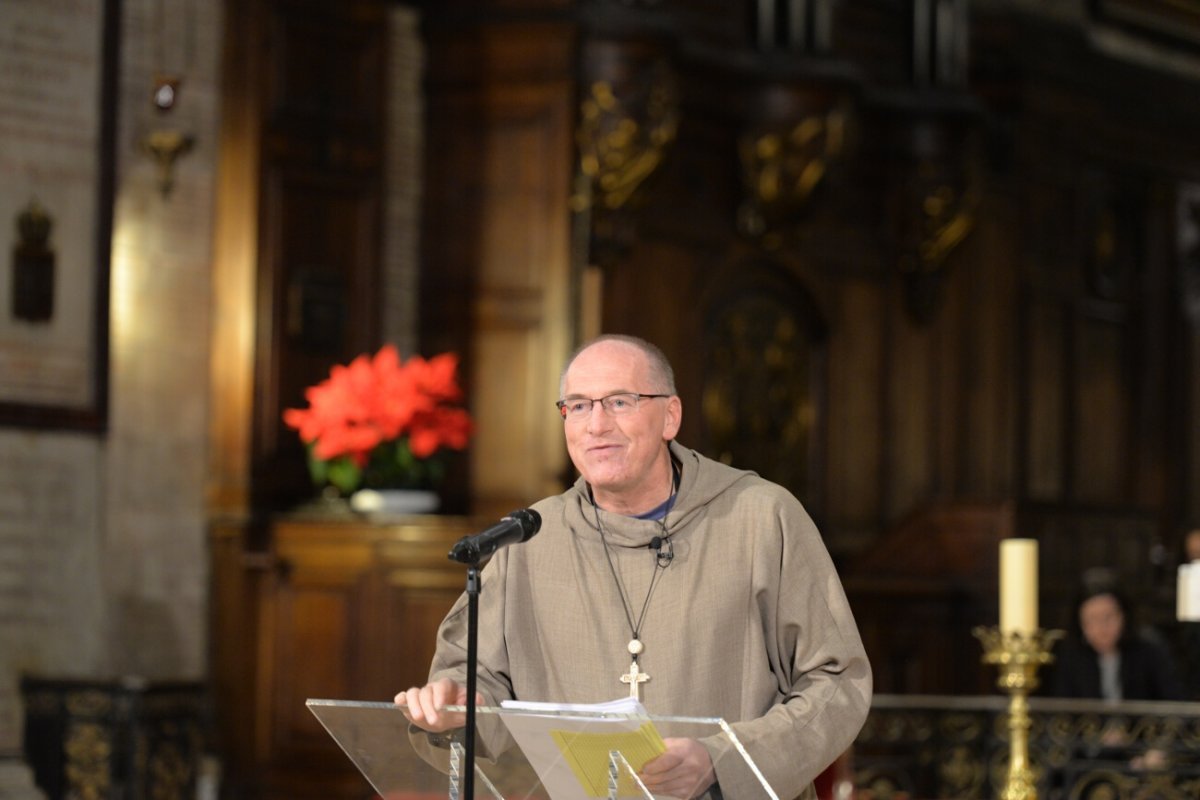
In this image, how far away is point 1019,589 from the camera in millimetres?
5535

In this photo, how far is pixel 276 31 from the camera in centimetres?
909

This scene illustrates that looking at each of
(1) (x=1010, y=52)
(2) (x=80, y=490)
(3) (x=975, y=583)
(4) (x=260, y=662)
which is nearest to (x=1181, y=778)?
(3) (x=975, y=583)

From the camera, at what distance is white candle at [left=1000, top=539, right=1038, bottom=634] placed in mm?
5523

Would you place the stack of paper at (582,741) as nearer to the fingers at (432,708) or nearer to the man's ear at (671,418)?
the fingers at (432,708)

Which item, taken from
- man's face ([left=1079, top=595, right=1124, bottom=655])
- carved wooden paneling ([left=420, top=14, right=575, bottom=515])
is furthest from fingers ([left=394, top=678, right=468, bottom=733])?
carved wooden paneling ([left=420, top=14, right=575, bottom=515])

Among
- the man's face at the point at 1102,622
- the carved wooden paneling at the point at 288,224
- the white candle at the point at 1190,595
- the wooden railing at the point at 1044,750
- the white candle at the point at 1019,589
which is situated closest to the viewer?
the white candle at the point at 1019,589

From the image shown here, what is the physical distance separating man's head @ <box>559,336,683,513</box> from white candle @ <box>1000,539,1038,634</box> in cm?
222

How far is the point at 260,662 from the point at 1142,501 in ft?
22.1

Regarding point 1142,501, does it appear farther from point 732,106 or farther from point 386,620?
point 386,620

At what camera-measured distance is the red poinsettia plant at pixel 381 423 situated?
8.39m

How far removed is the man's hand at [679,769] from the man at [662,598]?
23 cm

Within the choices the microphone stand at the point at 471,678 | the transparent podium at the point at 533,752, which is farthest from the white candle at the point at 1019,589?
the microphone stand at the point at 471,678

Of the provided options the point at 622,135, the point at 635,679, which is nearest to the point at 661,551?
the point at 635,679

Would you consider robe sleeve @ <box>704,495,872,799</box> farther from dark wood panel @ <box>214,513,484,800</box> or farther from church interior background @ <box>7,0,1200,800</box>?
dark wood panel @ <box>214,513,484,800</box>
